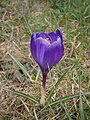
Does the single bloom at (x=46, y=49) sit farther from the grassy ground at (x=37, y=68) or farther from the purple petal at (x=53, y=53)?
the grassy ground at (x=37, y=68)

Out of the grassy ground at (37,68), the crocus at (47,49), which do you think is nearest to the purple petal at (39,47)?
the crocus at (47,49)

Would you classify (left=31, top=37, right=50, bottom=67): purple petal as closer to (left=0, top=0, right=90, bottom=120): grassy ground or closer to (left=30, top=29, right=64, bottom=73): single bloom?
(left=30, top=29, right=64, bottom=73): single bloom

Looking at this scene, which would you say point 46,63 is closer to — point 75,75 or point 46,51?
point 46,51

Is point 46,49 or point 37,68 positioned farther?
point 37,68

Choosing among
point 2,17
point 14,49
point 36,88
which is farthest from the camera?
point 2,17

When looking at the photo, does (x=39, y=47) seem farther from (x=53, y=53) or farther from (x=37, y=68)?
(x=37, y=68)

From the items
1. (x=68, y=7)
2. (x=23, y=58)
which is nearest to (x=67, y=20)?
(x=68, y=7)

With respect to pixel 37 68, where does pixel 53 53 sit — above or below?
above

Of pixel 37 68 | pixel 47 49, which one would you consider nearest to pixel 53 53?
pixel 47 49
